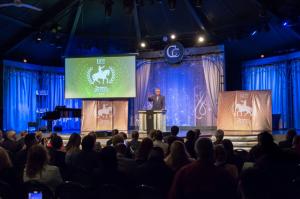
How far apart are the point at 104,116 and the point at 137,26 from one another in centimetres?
425

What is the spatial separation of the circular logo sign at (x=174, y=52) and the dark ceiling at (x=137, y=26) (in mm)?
708

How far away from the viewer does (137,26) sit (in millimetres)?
15852

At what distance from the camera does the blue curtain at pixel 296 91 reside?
44.9ft

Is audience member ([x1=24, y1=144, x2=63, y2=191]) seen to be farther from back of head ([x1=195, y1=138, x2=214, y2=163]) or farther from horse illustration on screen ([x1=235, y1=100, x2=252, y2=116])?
horse illustration on screen ([x1=235, y1=100, x2=252, y2=116])

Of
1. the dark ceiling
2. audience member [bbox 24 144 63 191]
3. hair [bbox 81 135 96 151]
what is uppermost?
the dark ceiling

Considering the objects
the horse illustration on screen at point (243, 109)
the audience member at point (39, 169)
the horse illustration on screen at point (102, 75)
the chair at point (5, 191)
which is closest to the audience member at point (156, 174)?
the audience member at point (39, 169)

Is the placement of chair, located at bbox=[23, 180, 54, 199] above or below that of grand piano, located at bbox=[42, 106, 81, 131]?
below

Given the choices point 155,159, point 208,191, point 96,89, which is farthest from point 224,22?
point 208,191

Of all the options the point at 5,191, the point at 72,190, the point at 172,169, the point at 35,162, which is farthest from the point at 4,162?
the point at 172,169

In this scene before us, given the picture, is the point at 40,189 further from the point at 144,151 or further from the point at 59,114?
the point at 59,114

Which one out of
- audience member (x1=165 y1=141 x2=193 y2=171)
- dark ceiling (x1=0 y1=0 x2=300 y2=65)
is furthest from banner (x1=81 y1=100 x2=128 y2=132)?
audience member (x1=165 y1=141 x2=193 y2=171)

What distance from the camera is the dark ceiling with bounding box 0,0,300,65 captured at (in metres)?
13.2

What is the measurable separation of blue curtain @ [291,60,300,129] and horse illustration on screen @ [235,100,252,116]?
329cm

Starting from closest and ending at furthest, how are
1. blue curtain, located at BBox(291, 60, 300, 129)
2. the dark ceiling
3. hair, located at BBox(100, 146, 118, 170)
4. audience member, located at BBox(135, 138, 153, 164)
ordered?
1. hair, located at BBox(100, 146, 118, 170)
2. audience member, located at BBox(135, 138, 153, 164)
3. the dark ceiling
4. blue curtain, located at BBox(291, 60, 300, 129)
